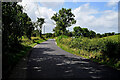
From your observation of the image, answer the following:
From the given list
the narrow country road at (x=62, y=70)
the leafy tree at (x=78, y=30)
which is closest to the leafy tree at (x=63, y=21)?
the leafy tree at (x=78, y=30)

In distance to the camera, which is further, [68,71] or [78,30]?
[78,30]

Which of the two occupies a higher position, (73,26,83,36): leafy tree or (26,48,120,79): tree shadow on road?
(73,26,83,36): leafy tree

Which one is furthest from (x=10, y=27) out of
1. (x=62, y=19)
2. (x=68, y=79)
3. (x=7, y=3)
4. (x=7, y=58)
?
(x=62, y=19)

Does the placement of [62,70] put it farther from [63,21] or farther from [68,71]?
[63,21]

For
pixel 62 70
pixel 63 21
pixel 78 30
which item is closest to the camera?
pixel 62 70

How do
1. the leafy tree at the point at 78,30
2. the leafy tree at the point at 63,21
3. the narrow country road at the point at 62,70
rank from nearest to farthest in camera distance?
the narrow country road at the point at 62,70 < the leafy tree at the point at 63,21 < the leafy tree at the point at 78,30

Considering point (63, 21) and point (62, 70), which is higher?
point (63, 21)

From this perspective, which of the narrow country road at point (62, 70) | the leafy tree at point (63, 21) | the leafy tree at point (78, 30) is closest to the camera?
the narrow country road at point (62, 70)

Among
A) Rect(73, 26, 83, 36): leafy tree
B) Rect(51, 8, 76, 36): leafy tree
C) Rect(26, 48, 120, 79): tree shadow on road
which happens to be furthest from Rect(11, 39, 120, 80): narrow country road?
Rect(73, 26, 83, 36): leafy tree

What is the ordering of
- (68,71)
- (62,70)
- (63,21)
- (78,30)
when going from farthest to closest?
(78,30)
(63,21)
(62,70)
(68,71)

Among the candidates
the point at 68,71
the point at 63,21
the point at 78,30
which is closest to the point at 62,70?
the point at 68,71

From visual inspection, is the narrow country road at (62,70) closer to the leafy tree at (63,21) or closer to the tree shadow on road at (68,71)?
the tree shadow on road at (68,71)

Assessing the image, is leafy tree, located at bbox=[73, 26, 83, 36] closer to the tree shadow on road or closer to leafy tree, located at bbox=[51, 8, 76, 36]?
leafy tree, located at bbox=[51, 8, 76, 36]

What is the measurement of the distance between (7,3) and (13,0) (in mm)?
833
